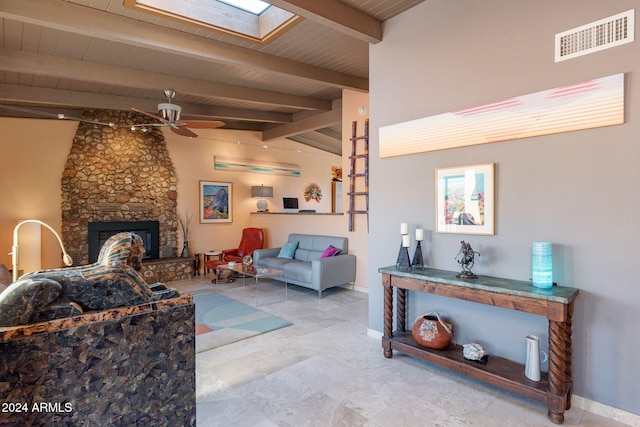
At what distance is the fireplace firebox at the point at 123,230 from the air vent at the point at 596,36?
6.79 meters

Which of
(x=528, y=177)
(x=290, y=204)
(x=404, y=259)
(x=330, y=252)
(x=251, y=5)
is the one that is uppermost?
(x=251, y=5)

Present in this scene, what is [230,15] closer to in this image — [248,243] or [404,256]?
[404,256]

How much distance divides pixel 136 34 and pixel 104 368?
3.09 meters

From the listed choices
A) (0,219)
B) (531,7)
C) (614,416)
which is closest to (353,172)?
(531,7)

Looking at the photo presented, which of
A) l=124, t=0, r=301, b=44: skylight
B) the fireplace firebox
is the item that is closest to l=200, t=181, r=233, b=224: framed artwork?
the fireplace firebox

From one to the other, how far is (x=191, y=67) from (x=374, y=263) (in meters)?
3.62

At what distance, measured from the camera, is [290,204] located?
28.8 feet

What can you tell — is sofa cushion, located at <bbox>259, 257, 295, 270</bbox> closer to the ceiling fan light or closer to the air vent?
the ceiling fan light

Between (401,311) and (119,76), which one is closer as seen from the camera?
(401,311)

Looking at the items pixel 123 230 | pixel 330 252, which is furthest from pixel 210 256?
pixel 330 252

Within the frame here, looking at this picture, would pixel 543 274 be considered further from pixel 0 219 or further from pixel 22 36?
pixel 0 219

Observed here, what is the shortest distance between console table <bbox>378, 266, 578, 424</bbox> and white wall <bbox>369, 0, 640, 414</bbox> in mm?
164

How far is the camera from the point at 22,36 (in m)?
3.46

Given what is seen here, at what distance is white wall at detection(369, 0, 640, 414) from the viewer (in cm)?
210
